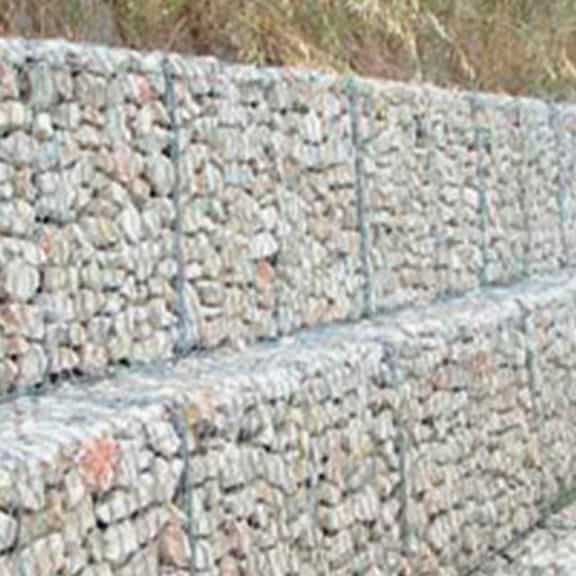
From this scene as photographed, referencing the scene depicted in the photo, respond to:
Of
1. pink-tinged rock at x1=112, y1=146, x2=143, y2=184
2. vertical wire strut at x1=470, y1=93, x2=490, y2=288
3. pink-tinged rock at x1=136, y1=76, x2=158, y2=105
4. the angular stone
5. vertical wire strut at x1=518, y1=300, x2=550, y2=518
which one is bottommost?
vertical wire strut at x1=518, y1=300, x2=550, y2=518

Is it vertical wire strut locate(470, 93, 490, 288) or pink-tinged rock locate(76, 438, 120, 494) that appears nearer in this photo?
pink-tinged rock locate(76, 438, 120, 494)

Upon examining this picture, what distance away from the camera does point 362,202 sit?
10180 millimetres

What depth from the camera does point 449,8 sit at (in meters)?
16.3

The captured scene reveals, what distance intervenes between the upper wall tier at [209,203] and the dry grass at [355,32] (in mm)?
1087

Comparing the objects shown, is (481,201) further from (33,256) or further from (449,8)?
(33,256)

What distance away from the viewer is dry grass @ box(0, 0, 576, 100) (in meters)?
11.4

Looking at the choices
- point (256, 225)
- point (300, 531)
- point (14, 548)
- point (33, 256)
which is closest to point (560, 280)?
point (256, 225)

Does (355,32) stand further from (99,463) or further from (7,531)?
(7,531)

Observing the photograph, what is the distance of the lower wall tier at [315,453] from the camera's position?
5895 mm

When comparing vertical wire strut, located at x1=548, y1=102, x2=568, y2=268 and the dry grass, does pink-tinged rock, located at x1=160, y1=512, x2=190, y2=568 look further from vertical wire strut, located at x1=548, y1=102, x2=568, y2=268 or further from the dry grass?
vertical wire strut, located at x1=548, y1=102, x2=568, y2=268

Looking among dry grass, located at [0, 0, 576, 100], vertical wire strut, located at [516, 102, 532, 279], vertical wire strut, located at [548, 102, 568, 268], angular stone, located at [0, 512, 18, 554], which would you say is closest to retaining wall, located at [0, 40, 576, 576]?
angular stone, located at [0, 512, 18, 554]

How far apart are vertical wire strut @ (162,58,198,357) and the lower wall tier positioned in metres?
0.16

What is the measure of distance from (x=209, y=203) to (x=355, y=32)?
554 cm

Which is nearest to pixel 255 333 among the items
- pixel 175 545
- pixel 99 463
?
pixel 175 545
